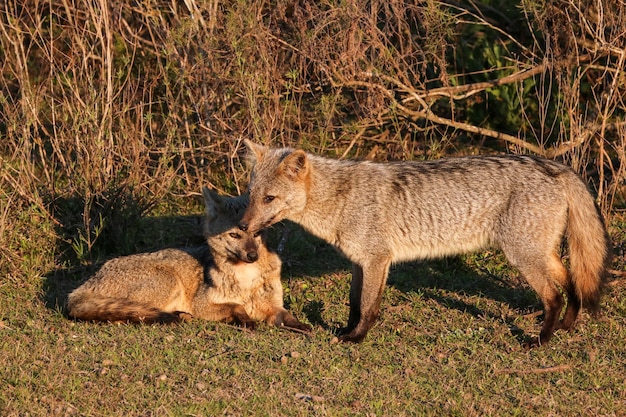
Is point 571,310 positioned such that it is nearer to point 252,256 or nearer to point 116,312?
point 252,256

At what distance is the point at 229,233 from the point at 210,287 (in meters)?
0.52

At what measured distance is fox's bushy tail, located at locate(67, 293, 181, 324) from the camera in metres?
7.14

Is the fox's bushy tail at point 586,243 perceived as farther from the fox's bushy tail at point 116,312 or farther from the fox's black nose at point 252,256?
the fox's bushy tail at point 116,312

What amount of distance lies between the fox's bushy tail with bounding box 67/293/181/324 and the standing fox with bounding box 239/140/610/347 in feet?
3.86

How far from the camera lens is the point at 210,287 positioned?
745cm

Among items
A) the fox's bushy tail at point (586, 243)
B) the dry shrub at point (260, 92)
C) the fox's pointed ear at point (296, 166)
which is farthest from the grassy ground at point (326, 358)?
the fox's pointed ear at point (296, 166)

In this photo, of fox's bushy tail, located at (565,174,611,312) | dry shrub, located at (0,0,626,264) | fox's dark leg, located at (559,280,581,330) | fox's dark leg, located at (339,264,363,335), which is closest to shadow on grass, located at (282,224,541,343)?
fox's dark leg, located at (339,264,363,335)

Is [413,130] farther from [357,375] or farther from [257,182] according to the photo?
[357,375]

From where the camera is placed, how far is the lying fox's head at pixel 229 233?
7180 mm

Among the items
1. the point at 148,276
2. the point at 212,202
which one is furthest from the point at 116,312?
the point at 212,202

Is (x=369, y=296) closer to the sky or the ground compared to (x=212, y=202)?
closer to the ground

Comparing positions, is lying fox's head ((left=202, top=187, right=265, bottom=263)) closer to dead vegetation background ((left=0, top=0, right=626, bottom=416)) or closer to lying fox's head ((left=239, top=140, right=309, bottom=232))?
lying fox's head ((left=239, top=140, right=309, bottom=232))

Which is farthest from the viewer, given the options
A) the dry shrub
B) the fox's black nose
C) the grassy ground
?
the dry shrub

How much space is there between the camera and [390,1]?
8773 mm
